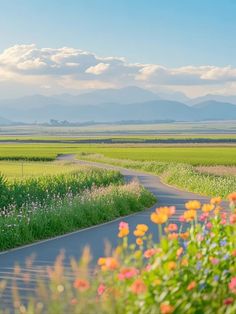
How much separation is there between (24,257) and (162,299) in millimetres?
9278

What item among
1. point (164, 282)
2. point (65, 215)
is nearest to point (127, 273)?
point (164, 282)

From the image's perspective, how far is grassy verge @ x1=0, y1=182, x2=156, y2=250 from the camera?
17516 mm

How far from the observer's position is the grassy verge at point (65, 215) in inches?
690

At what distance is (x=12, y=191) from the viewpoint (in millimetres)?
26594

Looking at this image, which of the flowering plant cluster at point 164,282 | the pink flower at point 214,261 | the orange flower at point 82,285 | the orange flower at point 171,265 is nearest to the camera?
the orange flower at point 82,285

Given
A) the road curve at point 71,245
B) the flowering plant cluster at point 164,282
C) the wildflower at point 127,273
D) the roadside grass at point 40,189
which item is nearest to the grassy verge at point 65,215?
the road curve at point 71,245

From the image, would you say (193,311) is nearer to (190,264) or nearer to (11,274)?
(190,264)

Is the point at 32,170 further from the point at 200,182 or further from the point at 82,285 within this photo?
the point at 82,285

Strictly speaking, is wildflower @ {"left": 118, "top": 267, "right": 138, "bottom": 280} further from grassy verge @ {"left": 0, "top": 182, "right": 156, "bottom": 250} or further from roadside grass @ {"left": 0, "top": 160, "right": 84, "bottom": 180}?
roadside grass @ {"left": 0, "top": 160, "right": 84, "bottom": 180}

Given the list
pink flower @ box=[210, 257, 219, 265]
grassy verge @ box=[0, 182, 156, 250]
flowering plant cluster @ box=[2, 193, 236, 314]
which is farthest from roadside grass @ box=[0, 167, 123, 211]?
pink flower @ box=[210, 257, 219, 265]

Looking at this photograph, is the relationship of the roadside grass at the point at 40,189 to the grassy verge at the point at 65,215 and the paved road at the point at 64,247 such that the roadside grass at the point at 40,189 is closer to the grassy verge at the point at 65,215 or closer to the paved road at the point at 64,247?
the grassy verge at the point at 65,215

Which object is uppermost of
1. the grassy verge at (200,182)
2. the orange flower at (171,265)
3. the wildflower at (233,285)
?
the orange flower at (171,265)

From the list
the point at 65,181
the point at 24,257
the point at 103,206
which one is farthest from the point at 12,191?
the point at 24,257

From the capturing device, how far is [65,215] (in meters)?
20.6
